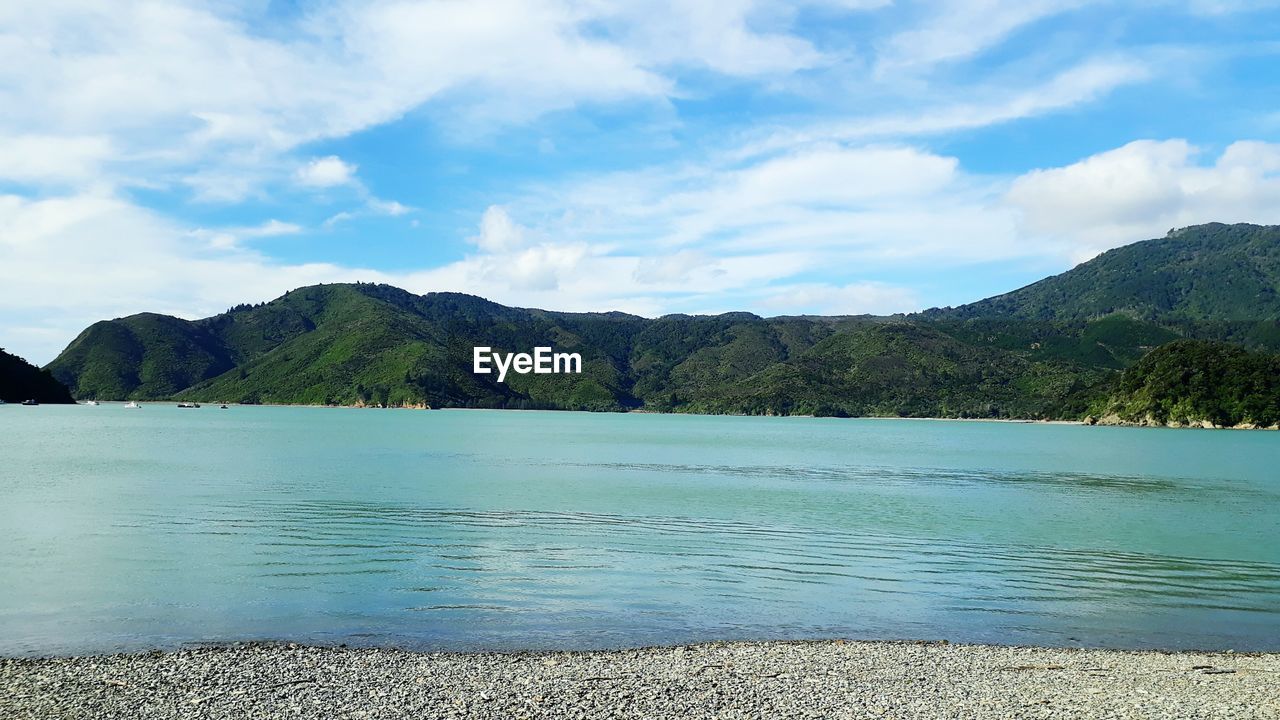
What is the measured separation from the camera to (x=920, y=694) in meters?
14.2

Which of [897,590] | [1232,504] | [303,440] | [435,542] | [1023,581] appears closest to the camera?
[897,590]

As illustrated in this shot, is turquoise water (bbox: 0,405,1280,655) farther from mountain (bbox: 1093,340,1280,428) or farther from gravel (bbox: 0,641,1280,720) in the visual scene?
mountain (bbox: 1093,340,1280,428)

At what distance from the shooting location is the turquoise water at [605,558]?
63.1 feet

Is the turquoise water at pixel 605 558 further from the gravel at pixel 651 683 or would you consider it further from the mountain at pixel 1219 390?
the mountain at pixel 1219 390

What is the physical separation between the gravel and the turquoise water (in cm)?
157

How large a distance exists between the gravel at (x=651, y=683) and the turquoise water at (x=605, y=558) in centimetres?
157

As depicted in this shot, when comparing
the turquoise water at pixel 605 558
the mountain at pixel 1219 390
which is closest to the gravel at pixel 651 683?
the turquoise water at pixel 605 558

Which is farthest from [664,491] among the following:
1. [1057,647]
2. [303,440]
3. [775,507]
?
[303,440]

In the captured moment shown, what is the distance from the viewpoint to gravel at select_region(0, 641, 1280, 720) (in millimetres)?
13031

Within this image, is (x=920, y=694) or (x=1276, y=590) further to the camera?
(x=1276, y=590)

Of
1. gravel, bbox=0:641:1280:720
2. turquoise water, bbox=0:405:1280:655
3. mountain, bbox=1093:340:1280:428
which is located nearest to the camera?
gravel, bbox=0:641:1280:720

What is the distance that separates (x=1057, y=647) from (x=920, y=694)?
564 centimetres

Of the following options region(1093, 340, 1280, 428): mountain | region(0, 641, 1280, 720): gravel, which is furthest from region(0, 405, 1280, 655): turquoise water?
region(1093, 340, 1280, 428): mountain

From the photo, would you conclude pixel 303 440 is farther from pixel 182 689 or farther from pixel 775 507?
pixel 182 689
